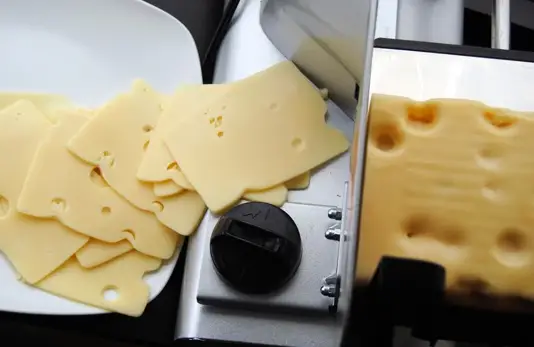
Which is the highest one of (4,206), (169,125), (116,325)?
(169,125)

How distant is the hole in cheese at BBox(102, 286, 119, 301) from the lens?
28.1 inches

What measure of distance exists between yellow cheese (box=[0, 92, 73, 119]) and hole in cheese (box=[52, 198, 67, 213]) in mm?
117

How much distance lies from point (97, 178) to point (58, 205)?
0.17 feet

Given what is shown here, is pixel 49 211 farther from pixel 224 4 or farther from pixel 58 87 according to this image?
pixel 224 4

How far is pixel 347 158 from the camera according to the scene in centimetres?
70

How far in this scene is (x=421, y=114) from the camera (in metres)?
0.49

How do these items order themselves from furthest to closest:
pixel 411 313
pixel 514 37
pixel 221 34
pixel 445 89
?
pixel 221 34 → pixel 514 37 → pixel 445 89 → pixel 411 313

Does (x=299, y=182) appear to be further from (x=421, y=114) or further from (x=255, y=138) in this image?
(x=421, y=114)

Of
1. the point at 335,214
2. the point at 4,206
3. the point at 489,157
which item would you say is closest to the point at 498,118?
the point at 489,157

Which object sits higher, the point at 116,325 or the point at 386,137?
the point at 386,137

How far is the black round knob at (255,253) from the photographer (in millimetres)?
590

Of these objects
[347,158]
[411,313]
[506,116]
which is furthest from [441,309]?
[347,158]

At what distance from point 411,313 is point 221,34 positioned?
0.52 meters

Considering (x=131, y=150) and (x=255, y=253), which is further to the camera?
(x=131, y=150)
